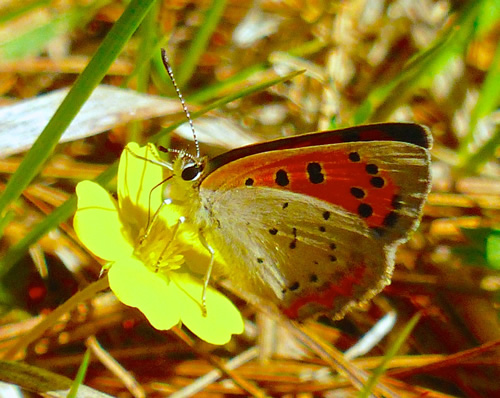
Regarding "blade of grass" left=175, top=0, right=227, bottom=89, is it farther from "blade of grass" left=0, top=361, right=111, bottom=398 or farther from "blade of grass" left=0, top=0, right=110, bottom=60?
"blade of grass" left=0, top=361, right=111, bottom=398

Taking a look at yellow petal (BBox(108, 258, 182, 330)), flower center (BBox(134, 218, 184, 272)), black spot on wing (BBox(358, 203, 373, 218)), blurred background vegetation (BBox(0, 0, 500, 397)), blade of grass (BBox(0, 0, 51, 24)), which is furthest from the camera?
blade of grass (BBox(0, 0, 51, 24))

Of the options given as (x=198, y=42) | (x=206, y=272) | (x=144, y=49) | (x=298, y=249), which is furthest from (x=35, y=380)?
(x=198, y=42)

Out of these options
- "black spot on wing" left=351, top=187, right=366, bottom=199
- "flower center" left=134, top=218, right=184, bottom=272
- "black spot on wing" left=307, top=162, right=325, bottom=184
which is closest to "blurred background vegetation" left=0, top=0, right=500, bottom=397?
"flower center" left=134, top=218, right=184, bottom=272

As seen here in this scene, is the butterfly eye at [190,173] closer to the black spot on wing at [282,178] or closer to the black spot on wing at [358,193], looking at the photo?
the black spot on wing at [282,178]

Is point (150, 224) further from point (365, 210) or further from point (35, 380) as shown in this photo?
point (365, 210)

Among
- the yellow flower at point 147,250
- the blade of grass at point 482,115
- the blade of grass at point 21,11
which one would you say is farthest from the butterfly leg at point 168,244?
the blade of grass at point 482,115

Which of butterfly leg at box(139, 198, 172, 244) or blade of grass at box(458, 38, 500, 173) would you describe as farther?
blade of grass at box(458, 38, 500, 173)

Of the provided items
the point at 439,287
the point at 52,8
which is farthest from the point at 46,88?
the point at 439,287
